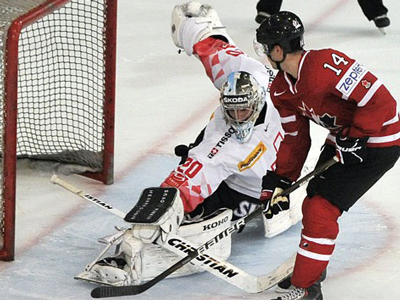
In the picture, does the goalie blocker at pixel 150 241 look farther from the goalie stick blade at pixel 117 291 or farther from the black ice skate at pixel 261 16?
the black ice skate at pixel 261 16

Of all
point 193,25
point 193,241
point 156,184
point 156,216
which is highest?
point 193,25

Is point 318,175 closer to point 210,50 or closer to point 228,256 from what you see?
point 228,256

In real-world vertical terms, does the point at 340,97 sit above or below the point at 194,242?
above

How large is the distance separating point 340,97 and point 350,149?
0.52ft

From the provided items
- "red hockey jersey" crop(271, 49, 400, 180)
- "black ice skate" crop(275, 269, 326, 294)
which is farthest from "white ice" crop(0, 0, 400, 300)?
"red hockey jersey" crop(271, 49, 400, 180)

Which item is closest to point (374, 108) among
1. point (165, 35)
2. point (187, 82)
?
point (187, 82)

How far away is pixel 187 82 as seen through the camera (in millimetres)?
5988

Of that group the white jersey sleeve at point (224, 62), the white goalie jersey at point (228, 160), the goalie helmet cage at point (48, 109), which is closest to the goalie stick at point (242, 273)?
the white goalie jersey at point (228, 160)

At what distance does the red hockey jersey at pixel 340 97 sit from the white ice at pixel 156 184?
1.97 feet

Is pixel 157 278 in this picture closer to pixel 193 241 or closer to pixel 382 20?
pixel 193 241

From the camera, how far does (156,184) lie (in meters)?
4.77

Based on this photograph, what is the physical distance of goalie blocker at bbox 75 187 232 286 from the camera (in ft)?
12.4

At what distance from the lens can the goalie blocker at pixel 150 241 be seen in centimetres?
378

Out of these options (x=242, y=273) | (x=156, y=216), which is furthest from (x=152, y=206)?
(x=242, y=273)
